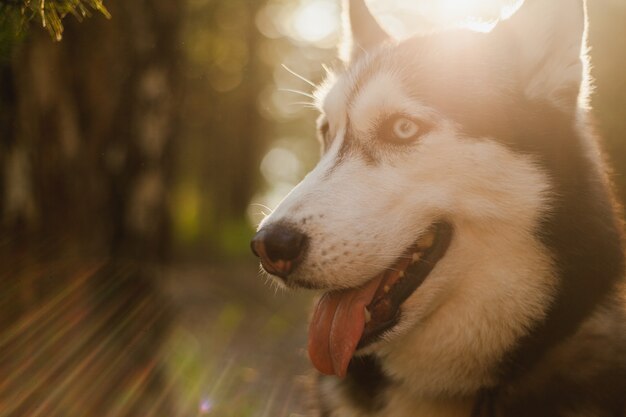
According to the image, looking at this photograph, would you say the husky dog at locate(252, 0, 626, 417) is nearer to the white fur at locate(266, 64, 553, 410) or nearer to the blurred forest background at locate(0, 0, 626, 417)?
the white fur at locate(266, 64, 553, 410)

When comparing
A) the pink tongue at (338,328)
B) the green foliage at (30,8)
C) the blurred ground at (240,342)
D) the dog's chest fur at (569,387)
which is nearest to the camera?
the green foliage at (30,8)

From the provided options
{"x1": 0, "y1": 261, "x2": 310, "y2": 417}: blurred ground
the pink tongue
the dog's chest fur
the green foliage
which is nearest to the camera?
the green foliage

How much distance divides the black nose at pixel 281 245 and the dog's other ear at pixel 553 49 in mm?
1177

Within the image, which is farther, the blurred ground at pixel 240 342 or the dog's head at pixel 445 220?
the blurred ground at pixel 240 342

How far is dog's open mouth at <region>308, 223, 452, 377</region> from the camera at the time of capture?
2797mm

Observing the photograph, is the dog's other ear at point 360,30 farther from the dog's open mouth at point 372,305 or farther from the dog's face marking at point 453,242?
the dog's open mouth at point 372,305

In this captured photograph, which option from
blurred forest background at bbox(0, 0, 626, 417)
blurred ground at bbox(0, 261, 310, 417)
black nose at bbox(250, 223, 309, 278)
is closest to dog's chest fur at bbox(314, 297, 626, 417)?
black nose at bbox(250, 223, 309, 278)

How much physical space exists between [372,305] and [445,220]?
455 millimetres

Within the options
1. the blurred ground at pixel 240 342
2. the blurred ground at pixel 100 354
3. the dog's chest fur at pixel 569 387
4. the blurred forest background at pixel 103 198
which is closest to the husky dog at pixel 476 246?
the dog's chest fur at pixel 569 387

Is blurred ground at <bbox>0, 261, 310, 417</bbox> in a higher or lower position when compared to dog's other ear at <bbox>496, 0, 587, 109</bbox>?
lower

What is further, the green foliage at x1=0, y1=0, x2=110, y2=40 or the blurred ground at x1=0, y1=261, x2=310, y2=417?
the blurred ground at x1=0, y1=261, x2=310, y2=417

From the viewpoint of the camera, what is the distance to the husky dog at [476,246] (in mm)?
2713

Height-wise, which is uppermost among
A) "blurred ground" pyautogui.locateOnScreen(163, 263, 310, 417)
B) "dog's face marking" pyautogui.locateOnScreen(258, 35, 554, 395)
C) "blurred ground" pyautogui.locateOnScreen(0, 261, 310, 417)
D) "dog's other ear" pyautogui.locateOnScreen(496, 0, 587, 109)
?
"dog's other ear" pyautogui.locateOnScreen(496, 0, 587, 109)

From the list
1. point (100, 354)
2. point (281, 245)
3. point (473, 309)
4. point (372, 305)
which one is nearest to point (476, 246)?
point (473, 309)
